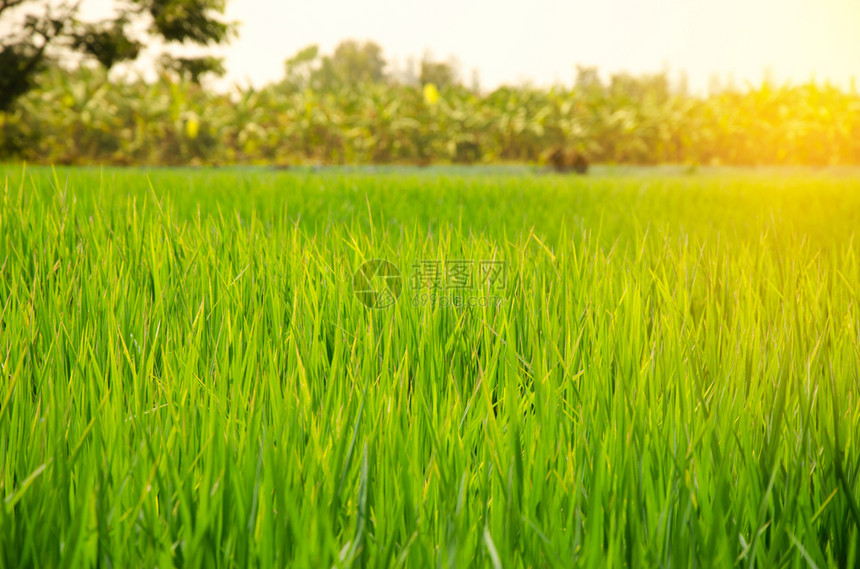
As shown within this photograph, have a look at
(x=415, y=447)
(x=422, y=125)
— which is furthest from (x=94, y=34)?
(x=415, y=447)

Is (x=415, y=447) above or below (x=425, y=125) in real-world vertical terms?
below

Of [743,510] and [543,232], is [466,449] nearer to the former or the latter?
[743,510]

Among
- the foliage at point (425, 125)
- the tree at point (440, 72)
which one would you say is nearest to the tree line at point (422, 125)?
the foliage at point (425, 125)

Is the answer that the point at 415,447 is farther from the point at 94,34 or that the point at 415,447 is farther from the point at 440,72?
the point at 440,72

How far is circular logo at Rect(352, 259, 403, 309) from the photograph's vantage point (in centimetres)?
137

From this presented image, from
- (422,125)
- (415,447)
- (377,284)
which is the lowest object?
(415,447)

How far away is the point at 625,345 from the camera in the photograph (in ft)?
3.55

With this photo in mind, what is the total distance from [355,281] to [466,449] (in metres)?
0.80

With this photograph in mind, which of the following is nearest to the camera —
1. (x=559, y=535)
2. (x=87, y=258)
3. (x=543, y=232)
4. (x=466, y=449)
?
(x=559, y=535)

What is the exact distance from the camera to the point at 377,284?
4.64 feet

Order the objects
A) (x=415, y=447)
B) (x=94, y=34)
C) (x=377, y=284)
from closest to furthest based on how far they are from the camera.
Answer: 1. (x=415, y=447)
2. (x=377, y=284)
3. (x=94, y=34)

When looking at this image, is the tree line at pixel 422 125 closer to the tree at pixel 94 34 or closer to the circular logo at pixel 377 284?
the tree at pixel 94 34

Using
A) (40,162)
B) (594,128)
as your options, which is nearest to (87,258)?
(40,162)

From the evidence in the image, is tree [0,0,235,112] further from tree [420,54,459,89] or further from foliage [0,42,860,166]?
tree [420,54,459,89]
